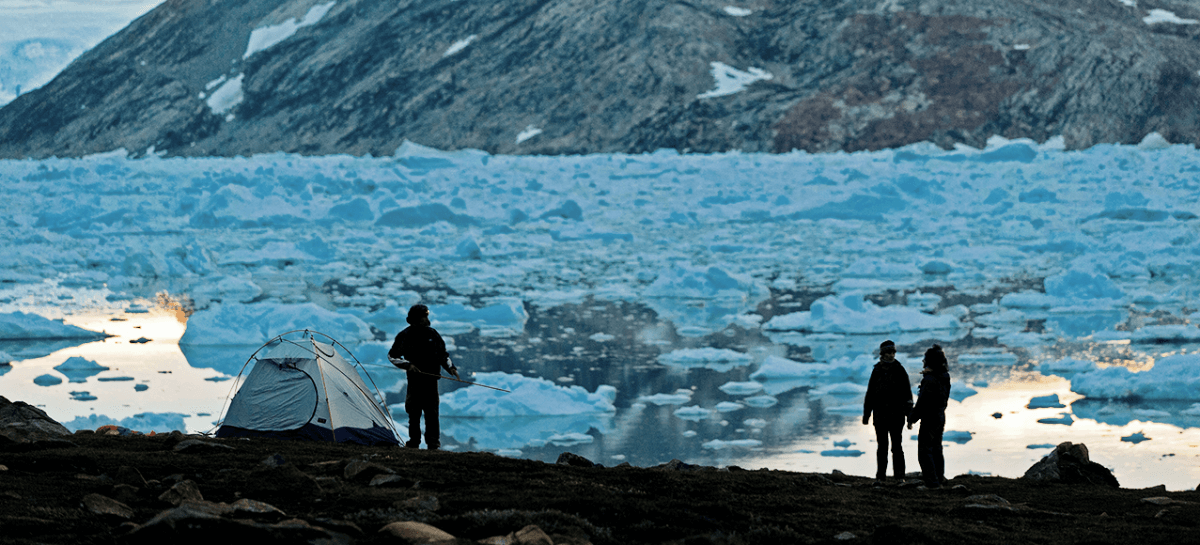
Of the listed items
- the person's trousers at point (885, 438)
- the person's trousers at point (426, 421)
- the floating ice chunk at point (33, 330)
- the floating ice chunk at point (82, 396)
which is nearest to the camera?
the person's trousers at point (885, 438)

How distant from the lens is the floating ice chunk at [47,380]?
1154 centimetres

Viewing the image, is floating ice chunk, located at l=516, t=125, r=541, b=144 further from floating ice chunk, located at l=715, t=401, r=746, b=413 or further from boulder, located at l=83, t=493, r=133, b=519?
boulder, located at l=83, t=493, r=133, b=519

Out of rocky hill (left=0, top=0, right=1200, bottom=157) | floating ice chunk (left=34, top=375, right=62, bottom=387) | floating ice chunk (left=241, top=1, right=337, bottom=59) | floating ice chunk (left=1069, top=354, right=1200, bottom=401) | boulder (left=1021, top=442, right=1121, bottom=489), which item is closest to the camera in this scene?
boulder (left=1021, top=442, right=1121, bottom=489)

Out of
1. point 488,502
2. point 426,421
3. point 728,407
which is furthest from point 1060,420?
point 488,502

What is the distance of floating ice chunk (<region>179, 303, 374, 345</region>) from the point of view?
44.7 feet

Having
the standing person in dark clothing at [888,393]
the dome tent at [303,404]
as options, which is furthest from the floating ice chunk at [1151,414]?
the dome tent at [303,404]

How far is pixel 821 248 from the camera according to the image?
79.7ft

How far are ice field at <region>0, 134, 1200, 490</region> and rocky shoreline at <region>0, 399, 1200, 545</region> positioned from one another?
2.34 metres

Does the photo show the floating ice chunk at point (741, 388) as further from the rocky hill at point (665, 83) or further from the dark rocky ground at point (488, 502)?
the rocky hill at point (665, 83)

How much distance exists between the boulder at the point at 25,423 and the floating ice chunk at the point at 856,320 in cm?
919

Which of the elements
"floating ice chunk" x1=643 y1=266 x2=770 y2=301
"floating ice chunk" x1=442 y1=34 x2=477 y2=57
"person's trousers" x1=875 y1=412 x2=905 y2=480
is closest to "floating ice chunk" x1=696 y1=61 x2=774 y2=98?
"floating ice chunk" x1=442 y1=34 x2=477 y2=57

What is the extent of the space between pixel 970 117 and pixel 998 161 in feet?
49.6

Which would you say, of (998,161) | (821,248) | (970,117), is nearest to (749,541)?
(821,248)

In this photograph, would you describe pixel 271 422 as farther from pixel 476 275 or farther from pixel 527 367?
pixel 476 275
